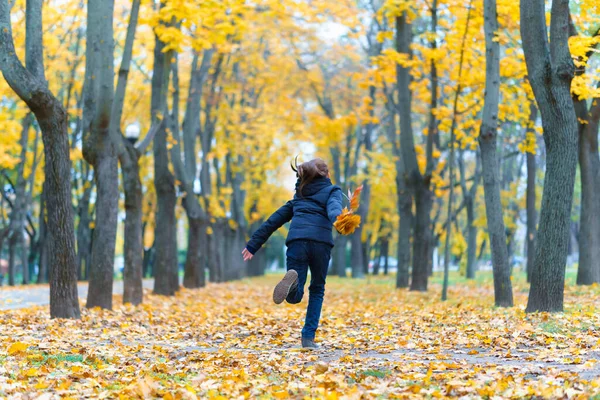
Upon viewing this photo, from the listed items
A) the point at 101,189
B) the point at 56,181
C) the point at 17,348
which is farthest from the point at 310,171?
the point at 101,189

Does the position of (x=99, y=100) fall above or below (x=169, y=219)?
above

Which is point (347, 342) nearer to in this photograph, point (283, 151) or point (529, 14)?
point (529, 14)

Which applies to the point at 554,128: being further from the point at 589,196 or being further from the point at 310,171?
the point at 589,196

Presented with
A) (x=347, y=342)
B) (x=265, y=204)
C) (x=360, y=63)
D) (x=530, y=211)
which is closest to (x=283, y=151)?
(x=360, y=63)

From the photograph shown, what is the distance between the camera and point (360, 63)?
36469mm

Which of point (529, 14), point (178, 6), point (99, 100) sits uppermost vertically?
point (178, 6)

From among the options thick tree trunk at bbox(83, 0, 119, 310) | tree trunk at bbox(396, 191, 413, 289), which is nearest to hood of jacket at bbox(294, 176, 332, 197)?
thick tree trunk at bbox(83, 0, 119, 310)

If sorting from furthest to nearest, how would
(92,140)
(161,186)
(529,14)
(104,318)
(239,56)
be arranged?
1. (239,56)
2. (161,186)
3. (92,140)
4. (104,318)
5. (529,14)

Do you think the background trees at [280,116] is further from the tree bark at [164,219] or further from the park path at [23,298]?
the park path at [23,298]

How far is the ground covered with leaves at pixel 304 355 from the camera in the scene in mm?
5938

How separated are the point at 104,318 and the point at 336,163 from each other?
1051 inches

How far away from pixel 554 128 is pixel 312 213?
4.56 metres

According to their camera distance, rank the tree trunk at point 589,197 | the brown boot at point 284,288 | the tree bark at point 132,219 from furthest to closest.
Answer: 1. the tree trunk at point 589,197
2. the tree bark at point 132,219
3. the brown boot at point 284,288

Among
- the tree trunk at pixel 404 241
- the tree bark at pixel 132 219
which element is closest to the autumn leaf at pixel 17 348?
the tree bark at pixel 132 219
